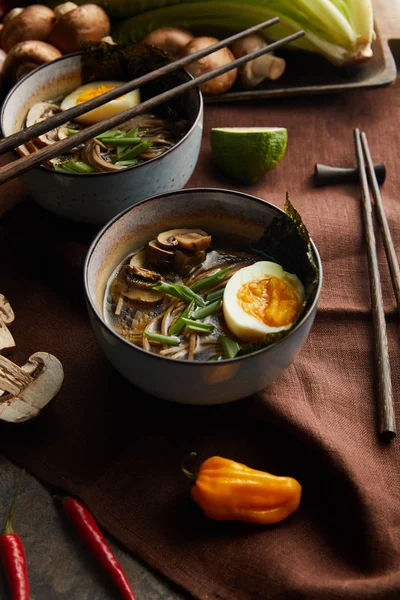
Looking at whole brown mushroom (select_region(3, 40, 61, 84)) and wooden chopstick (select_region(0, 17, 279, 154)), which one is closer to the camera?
wooden chopstick (select_region(0, 17, 279, 154))

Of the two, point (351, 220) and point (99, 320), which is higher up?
point (99, 320)

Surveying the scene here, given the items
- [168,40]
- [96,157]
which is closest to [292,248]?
[96,157]

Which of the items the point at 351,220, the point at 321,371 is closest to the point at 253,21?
the point at 351,220

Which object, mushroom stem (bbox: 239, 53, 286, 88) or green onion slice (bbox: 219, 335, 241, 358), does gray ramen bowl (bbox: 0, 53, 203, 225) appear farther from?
green onion slice (bbox: 219, 335, 241, 358)

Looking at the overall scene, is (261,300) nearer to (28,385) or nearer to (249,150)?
(28,385)

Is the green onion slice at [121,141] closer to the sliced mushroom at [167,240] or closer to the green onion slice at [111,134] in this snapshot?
the green onion slice at [111,134]

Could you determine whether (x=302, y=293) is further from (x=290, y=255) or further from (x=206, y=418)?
(x=206, y=418)

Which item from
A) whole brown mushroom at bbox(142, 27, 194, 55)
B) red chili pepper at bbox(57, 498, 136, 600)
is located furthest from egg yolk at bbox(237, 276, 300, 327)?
whole brown mushroom at bbox(142, 27, 194, 55)
